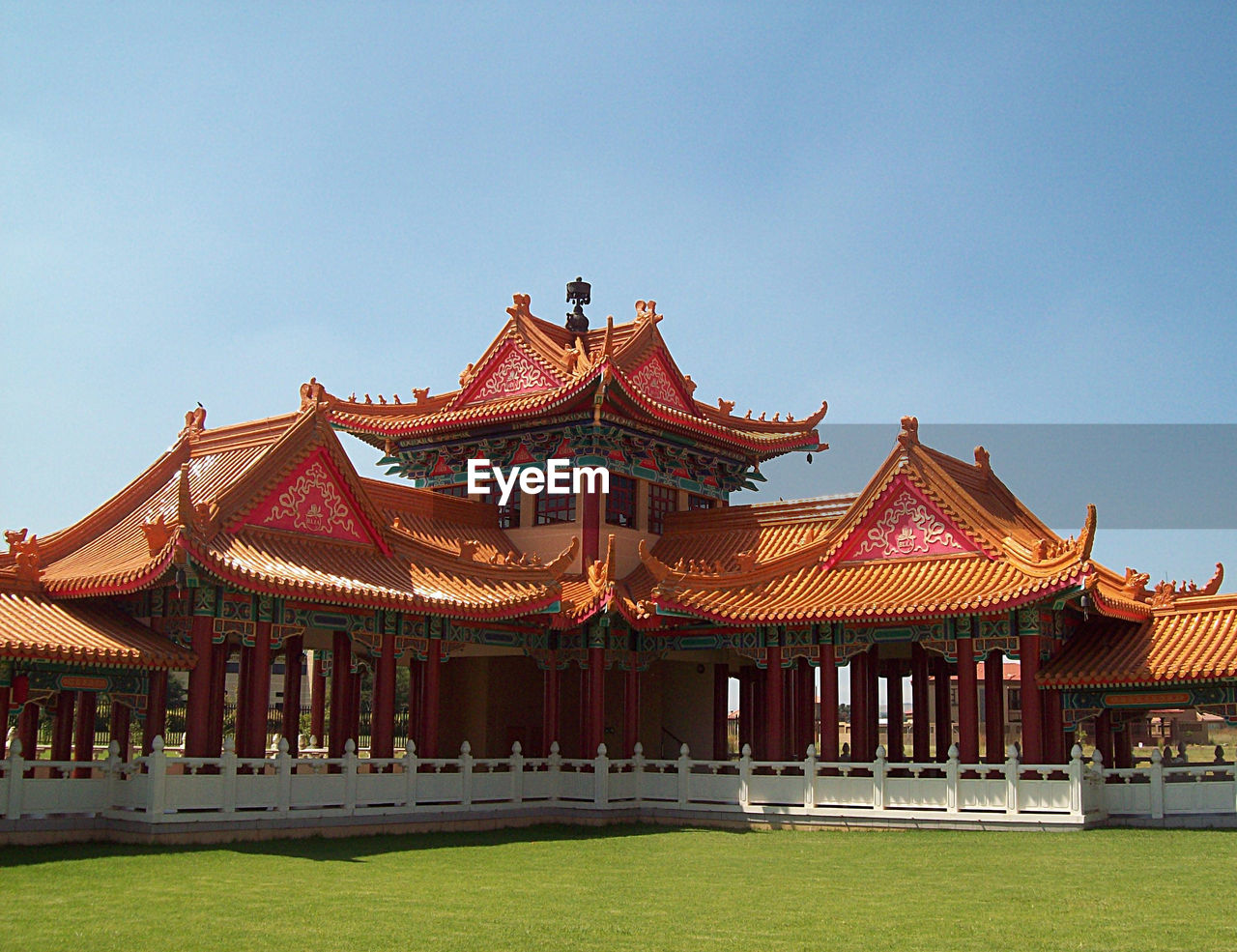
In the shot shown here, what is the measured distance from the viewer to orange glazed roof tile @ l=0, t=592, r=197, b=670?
1809 centimetres

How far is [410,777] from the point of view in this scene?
2117 centimetres

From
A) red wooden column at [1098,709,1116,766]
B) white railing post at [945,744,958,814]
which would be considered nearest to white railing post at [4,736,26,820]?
white railing post at [945,744,958,814]

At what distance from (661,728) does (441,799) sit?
24.7ft

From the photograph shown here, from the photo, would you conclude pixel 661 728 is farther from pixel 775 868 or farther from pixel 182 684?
pixel 182 684

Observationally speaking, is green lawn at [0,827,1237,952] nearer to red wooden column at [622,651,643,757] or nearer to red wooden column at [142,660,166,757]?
red wooden column at [142,660,166,757]

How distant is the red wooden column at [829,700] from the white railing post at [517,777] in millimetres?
4906

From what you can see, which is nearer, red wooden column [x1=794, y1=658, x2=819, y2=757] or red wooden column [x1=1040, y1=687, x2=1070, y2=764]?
red wooden column [x1=1040, y1=687, x2=1070, y2=764]

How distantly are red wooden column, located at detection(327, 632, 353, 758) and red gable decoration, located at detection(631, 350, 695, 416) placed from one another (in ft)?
28.9

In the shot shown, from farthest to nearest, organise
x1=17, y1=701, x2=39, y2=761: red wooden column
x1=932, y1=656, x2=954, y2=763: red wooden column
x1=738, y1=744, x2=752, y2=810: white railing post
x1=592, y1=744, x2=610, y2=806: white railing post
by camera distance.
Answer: x1=932, y1=656, x2=954, y2=763: red wooden column
x1=592, y1=744, x2=610, y2=806: white railing post
x1=738, y1=744, x2=752, y2=810: white railing post
x1=17, y1=701, x2=39, y2=761: red wooden column

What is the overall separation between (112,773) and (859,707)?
12.4 metres

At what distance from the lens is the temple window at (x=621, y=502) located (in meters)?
27.2

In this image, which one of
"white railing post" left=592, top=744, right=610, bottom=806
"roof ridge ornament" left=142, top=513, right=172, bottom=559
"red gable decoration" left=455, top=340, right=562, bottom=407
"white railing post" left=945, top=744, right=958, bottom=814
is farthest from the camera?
"red gable decoration" left=455, top=340, right=562, bottom=407

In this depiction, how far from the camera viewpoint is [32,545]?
2083cm

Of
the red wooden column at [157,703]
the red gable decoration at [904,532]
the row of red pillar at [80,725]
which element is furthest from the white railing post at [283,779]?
the red gable decoration at [904,532]
